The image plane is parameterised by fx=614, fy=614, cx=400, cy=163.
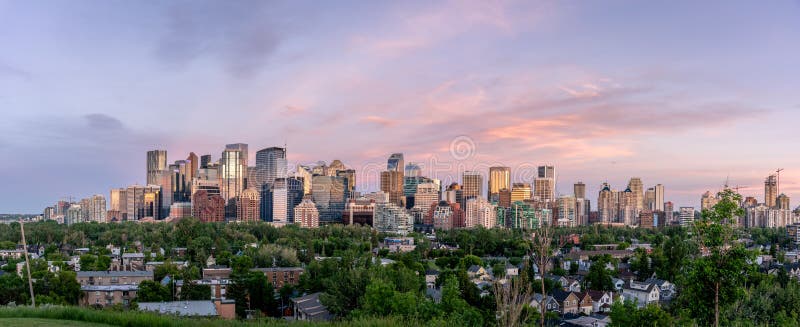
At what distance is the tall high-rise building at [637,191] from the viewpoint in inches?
5763

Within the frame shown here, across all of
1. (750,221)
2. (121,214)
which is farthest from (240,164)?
(750,221)

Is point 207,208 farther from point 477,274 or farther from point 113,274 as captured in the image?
point 477,274

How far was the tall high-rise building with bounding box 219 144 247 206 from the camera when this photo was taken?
160 m

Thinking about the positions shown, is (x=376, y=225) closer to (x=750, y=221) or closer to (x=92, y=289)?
(x=750, y=221)

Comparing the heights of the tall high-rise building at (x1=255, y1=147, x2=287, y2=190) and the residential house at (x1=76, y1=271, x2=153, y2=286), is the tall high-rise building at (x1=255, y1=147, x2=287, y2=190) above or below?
above

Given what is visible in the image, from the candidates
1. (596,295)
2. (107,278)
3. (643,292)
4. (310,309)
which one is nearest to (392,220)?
(643,292)

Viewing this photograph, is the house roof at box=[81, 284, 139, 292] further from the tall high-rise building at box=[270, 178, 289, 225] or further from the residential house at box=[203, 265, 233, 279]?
the tall high-rise building at box=[270, 178, 289, 225]

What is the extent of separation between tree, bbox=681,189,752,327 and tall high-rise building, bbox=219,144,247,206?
157 m

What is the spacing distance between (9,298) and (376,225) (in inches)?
3225

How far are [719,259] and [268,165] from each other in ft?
510

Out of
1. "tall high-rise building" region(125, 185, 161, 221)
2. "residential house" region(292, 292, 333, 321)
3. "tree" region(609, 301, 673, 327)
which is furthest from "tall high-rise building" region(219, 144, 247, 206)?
"tree" region(609, 301, 673, 327)

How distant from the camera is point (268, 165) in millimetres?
158875

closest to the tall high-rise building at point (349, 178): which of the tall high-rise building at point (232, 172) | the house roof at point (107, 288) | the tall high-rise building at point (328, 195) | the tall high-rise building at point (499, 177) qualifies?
the tall high-rise building at point (328, 195)

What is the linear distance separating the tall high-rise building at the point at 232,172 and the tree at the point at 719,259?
156629mm
